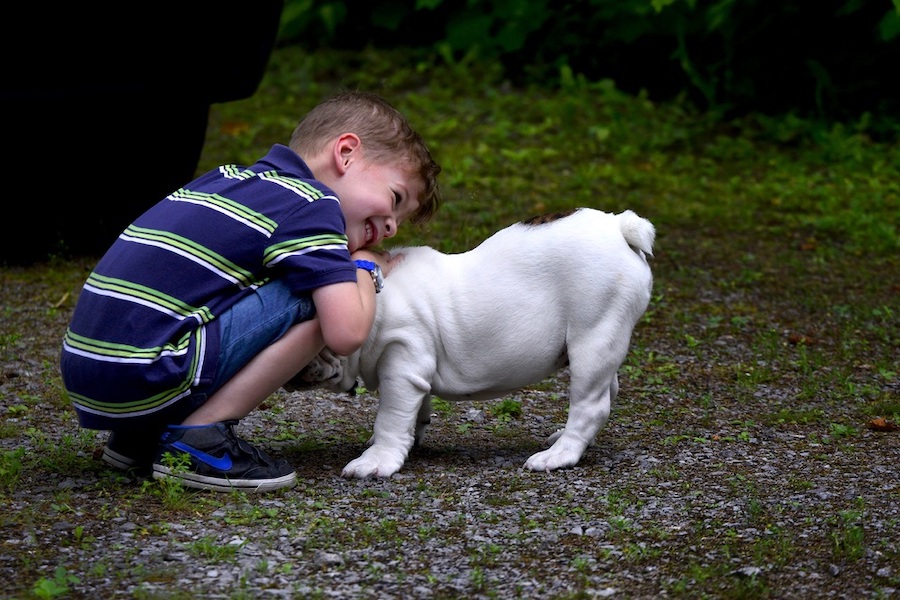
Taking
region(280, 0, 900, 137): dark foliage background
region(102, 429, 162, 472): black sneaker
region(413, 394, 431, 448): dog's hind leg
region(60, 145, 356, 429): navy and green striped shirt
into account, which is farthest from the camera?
region(280, 0, 900, 137): dark foliage background

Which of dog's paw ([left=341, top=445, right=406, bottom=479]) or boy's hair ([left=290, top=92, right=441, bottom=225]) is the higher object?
boy's hair ([left=290, top=92, right=441, bottom=225])

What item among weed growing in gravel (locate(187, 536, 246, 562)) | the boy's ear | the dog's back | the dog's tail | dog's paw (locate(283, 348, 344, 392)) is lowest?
weed growing in gravel (locate(187, 536, 246, 562))

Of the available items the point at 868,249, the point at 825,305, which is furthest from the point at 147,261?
the point at 868,249

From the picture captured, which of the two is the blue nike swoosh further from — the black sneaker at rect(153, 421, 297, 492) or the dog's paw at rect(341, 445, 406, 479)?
the dog's paw at rect(341, 445, 406, 479)

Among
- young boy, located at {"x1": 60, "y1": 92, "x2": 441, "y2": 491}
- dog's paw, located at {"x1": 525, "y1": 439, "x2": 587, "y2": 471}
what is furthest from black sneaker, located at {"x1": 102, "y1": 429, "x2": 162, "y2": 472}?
dog's paw, located at {"x1": 525, "y1": 439, "x2": 587, "y2": 471}

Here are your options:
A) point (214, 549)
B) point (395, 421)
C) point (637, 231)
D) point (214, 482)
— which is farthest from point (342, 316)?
point (637, 231)

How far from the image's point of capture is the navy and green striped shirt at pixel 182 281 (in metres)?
2.91

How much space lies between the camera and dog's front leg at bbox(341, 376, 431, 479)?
323 cm

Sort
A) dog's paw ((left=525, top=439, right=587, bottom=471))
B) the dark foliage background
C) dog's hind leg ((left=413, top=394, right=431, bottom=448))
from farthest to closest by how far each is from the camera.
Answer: the dark foliage background < dog's hind leg ((left=413, top=394, right=431, bottom=448)) < dog's paw ((left=525, top=439, right=587, bottom=471))

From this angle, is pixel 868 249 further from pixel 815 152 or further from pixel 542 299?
pixel 542 299

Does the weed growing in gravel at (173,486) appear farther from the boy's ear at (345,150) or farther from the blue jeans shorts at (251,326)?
the boy's ear at (345,150)

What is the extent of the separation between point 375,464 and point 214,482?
1.47ft

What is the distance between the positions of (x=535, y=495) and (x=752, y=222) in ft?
13.1

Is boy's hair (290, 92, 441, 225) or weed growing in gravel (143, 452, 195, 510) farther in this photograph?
boy's hair (290, 92, 441, 225)
